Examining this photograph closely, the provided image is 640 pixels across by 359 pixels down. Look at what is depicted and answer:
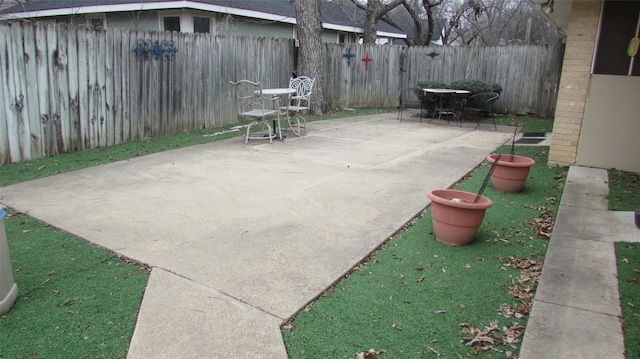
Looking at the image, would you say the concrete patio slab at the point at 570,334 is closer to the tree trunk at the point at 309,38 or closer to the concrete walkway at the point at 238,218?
the concrete walkway at the point at 238,218

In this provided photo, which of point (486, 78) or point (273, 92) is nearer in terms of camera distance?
point (273, 92)

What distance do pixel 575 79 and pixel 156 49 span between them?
6.44 meters

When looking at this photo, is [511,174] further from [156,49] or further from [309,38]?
[309,38]

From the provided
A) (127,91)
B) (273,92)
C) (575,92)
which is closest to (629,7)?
(575,92)

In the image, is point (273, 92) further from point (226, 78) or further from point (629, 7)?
point (629, 7)

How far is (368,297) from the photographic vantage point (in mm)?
2785

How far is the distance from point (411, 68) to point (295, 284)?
11.4m

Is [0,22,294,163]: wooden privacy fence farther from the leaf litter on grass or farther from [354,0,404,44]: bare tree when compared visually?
[354,0,404,44]: bare tree

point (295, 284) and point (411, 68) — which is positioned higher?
point (411, 68)

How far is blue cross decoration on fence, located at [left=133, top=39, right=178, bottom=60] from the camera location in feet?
24.4

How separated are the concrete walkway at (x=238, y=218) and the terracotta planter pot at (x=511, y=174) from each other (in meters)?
0.62

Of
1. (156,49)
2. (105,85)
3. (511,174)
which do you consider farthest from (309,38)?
(511,174)

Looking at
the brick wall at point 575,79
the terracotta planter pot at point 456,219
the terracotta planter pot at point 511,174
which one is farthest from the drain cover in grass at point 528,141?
the terracotta planter pot at point 456,219

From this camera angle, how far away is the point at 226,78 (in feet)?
30.1
